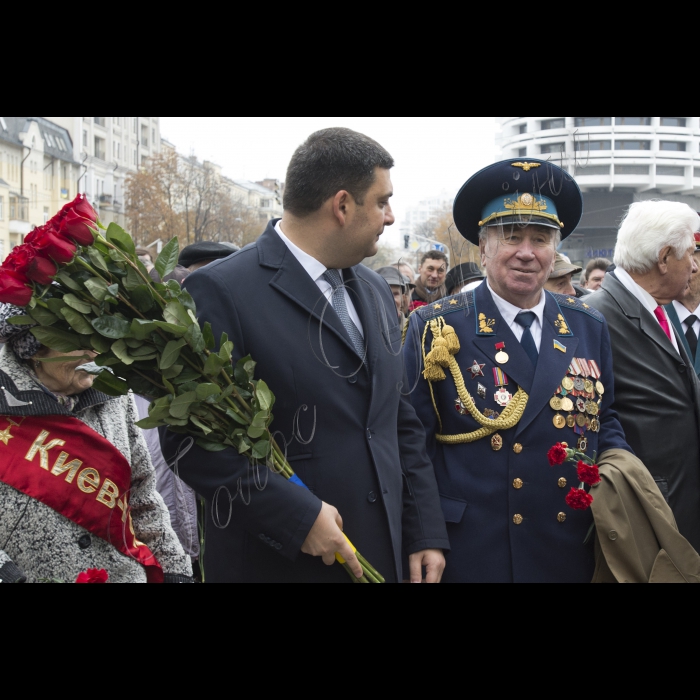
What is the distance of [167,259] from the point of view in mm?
2113

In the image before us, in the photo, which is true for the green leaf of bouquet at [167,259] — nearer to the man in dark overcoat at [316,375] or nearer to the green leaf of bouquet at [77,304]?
the man in dark overcoat at [316,375]

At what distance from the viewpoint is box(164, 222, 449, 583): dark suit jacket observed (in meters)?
2.09

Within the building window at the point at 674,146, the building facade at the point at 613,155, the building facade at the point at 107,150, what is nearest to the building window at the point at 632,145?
the building facade at the point at 613,155

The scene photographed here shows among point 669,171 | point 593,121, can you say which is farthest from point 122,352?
point 669,171

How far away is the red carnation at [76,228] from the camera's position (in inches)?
75.9

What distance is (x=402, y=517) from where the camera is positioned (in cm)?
253

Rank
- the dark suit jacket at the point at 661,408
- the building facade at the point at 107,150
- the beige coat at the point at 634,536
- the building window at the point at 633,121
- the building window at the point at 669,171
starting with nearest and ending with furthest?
the building window at the point at 633,121
the beige coat at the point at 634,536
the dark suit jacket at the point at 661,408
the building window at the point at 669,171
the building facade at the point at 107,150

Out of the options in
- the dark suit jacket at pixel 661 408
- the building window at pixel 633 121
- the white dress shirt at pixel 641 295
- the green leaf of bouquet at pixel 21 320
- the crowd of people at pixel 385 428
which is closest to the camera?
the green leaf of bouquet at pixel 21 320

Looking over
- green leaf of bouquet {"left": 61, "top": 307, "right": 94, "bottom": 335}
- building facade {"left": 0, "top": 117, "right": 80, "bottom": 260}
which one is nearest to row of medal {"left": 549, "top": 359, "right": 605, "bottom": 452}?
green leaf of bouquet {"left": 61, "top": 307, "right": 94, "bottom": 335}

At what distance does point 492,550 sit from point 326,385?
0.92m

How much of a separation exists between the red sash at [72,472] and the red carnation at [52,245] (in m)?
0.73

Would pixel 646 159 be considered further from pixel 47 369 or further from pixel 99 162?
pixel 99 162

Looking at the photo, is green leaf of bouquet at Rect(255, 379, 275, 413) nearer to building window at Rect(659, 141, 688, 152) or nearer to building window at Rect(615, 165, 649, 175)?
building window at Rect(659, 141, 688, 152)

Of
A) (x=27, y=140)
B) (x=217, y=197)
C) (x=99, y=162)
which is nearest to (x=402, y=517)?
(x=217, y=197)
